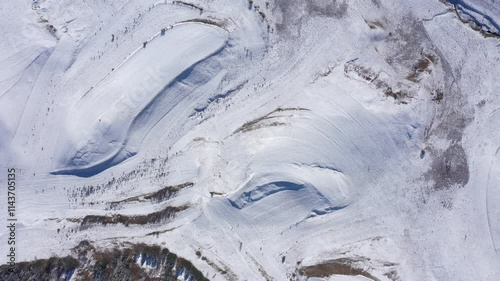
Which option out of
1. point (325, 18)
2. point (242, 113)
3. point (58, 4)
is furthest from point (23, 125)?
point (325, 18)

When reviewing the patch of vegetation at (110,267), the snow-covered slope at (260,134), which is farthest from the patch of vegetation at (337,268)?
the patch of vegetation at (110,267)

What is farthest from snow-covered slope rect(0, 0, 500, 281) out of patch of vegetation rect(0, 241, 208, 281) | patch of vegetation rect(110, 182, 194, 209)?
patch of vegetation rect(0, 241, 208, 281)

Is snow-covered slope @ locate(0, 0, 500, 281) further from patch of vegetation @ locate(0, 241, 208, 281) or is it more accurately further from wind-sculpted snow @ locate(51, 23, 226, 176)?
patch of vegetation @ locate(0, 241, 208, 281)

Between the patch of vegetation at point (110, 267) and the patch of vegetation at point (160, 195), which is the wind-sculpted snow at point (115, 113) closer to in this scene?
the patch of vegetation at point (160, 195)

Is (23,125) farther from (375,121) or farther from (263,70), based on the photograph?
(375,121)

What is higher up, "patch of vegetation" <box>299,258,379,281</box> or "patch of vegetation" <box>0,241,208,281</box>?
"patch of vegetation" <box>299,258,379,281</box>

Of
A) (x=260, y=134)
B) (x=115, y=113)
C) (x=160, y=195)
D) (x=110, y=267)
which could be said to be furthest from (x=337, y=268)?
(x=115, y=113)
